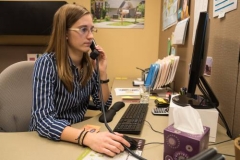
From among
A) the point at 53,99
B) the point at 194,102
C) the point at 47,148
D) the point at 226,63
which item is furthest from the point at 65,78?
the point at 226,63

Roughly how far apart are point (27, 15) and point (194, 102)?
200cm

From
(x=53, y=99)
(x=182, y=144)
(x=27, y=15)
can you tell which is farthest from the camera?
(x=27, y=15)

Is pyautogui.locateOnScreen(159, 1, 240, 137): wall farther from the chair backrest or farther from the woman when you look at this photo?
the chair backrest

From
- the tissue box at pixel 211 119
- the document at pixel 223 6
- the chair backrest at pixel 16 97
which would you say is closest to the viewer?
the tissue box at pixel 211 119

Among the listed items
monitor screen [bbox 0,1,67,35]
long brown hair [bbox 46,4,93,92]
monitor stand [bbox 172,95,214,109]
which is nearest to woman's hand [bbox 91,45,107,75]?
long brown hair [bbox 46,4,93,92]

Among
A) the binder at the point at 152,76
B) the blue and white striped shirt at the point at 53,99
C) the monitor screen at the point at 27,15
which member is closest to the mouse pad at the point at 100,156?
the blue and white striped shirt at the point at 53,99

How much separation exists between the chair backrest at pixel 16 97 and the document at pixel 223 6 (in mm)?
1052

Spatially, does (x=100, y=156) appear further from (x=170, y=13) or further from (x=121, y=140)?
(x=170, y=13)

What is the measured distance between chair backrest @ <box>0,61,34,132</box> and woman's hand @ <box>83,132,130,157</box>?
25.6 inches

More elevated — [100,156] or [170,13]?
[170,13]

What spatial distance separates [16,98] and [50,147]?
0.60 m

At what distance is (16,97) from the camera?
47.4 inches

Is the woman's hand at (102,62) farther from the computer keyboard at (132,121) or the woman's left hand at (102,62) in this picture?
the computer keyboard at (132,121)

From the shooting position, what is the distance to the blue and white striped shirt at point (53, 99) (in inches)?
31.9
